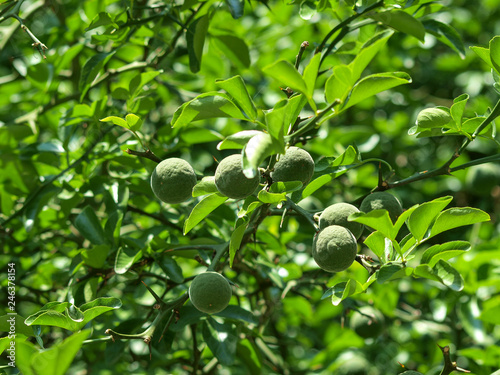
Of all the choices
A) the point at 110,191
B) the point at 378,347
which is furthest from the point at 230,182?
the point at 378,347

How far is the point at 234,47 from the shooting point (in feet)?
6.91

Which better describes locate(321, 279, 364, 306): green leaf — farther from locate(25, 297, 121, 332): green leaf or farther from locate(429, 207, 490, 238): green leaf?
locate(25, 297, 121, 332): green leaf

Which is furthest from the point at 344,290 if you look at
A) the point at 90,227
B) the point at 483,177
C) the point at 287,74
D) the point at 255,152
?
the point at 483,177

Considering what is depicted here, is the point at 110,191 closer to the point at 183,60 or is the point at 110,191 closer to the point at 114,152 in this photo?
the point at 114,152

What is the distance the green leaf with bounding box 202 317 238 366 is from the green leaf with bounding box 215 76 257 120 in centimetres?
74

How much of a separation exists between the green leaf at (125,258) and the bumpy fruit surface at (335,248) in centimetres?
60

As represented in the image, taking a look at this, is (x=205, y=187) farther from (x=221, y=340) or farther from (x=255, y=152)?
(x=221, y=340)

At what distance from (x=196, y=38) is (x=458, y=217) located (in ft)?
3.53

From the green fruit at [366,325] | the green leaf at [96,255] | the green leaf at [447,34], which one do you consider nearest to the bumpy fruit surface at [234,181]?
the green leaf at [96,255]

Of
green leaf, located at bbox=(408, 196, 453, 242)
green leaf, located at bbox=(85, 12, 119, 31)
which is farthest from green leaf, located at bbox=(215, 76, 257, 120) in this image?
green leaf, located at bbox=(85, 12, 119, 31)

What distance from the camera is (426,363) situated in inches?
99.3

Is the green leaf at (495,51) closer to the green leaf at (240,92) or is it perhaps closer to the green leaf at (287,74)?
the green leaf at (287,74)

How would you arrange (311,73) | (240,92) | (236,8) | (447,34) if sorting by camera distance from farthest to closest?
(447,34) < (236,8) < (240,92) < (311,73)

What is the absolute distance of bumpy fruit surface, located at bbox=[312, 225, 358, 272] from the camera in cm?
113
